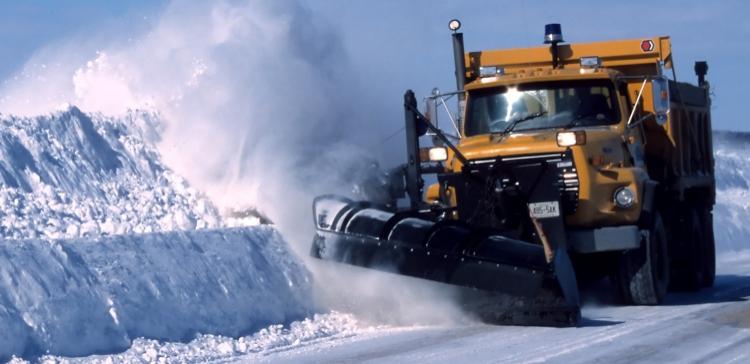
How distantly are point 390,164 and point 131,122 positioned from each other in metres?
4.80

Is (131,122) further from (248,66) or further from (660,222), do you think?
(660,222)

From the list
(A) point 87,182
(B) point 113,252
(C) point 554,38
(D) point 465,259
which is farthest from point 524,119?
(A) point 87,182

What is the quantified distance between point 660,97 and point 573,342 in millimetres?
4053

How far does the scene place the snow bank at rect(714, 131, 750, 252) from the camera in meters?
28.0

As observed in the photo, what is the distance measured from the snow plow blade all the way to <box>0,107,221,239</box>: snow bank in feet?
6.87

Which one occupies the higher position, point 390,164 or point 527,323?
point 390,164

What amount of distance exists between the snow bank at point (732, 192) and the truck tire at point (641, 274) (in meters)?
13.2

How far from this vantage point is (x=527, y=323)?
37.2 ft

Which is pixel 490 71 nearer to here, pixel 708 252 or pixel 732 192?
pixel 708 252

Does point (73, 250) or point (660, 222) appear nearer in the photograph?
point (73, 250)

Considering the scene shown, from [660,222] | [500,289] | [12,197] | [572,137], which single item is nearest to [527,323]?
[500,289]

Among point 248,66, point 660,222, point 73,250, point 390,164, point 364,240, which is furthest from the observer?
point 390,164

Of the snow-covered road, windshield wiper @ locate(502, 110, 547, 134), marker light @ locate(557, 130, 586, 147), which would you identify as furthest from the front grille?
the snow-covered road

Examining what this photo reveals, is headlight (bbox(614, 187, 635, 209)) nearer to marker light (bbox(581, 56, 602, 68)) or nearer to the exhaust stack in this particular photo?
marker light (bbox(581, 56, 602, 68))
